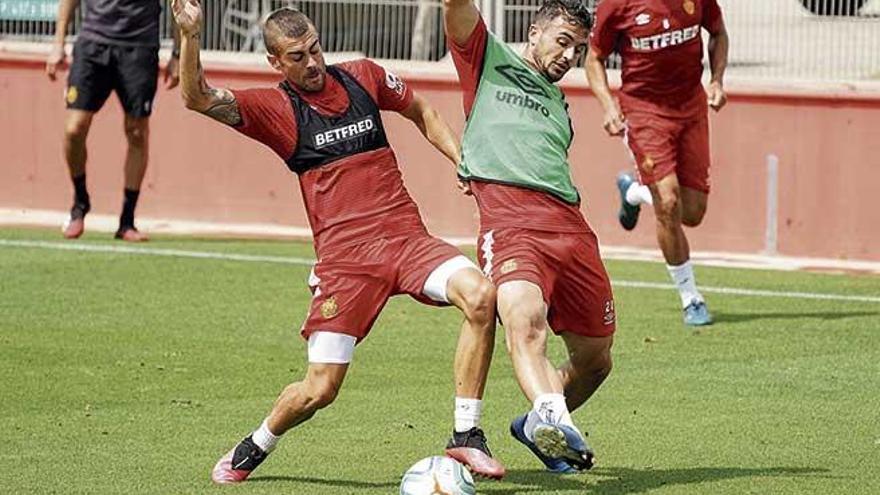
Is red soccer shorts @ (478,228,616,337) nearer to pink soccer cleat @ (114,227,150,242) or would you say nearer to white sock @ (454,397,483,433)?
white sock @ (454,397,483,433)

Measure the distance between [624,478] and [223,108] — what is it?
87.7 inches

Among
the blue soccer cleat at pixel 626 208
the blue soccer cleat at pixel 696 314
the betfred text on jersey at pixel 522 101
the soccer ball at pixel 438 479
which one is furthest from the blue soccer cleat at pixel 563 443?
the blue soccer cleat at pixel 626 208

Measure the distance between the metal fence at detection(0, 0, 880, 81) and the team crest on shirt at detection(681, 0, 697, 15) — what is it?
12.9 feet

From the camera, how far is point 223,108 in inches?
345

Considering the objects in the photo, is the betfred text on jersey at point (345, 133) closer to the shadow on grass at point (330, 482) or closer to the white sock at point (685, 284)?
the shadow on grass at point (330, 482)

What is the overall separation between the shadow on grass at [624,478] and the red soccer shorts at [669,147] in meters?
4.55

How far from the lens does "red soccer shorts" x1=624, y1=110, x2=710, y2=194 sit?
13.3 metres

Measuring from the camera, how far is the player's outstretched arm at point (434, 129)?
9.30 meters

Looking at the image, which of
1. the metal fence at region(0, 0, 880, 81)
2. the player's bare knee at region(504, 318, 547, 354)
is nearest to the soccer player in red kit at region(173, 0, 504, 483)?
the player's bare knee at region(504, 318, 547, 354)

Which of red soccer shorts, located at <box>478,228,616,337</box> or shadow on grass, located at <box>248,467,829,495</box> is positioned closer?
shadow on grass, located at <box>248,467,829,495</box>

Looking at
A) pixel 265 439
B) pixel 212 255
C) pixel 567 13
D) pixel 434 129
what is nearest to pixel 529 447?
pixel 265 439

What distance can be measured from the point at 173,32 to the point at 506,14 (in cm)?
319

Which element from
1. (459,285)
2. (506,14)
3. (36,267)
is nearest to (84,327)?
(36,267)

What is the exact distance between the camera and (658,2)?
1331 cm
